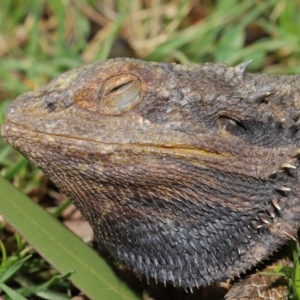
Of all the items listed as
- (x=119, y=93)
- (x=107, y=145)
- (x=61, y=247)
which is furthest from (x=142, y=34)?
(x=107, y=145)

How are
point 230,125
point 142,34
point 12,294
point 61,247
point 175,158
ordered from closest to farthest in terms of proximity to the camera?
point 175,158, point 230,125, point 12,294, point 61,247, point 142,34

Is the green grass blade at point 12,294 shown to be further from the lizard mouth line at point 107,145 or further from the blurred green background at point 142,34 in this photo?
the blurred green background at point 142,34

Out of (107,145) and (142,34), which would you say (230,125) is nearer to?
(107,145)

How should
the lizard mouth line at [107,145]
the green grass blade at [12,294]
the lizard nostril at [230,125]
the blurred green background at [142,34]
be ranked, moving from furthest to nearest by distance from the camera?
the blurred green background at [142,34] → the green grass blade at [12,294] → the lizard nostril at [230,125] → the lizard mouth line at [107,145]

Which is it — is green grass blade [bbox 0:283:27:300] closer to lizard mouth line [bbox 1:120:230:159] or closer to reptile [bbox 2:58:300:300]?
reptile [bbox 2:58:300:300]

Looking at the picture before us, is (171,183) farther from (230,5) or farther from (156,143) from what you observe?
(230,5)

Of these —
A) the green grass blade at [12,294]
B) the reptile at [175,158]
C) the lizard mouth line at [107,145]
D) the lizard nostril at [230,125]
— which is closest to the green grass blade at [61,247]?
the green grass blade at [12,294]

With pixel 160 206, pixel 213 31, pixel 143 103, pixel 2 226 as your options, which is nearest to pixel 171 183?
pixel 160 206
